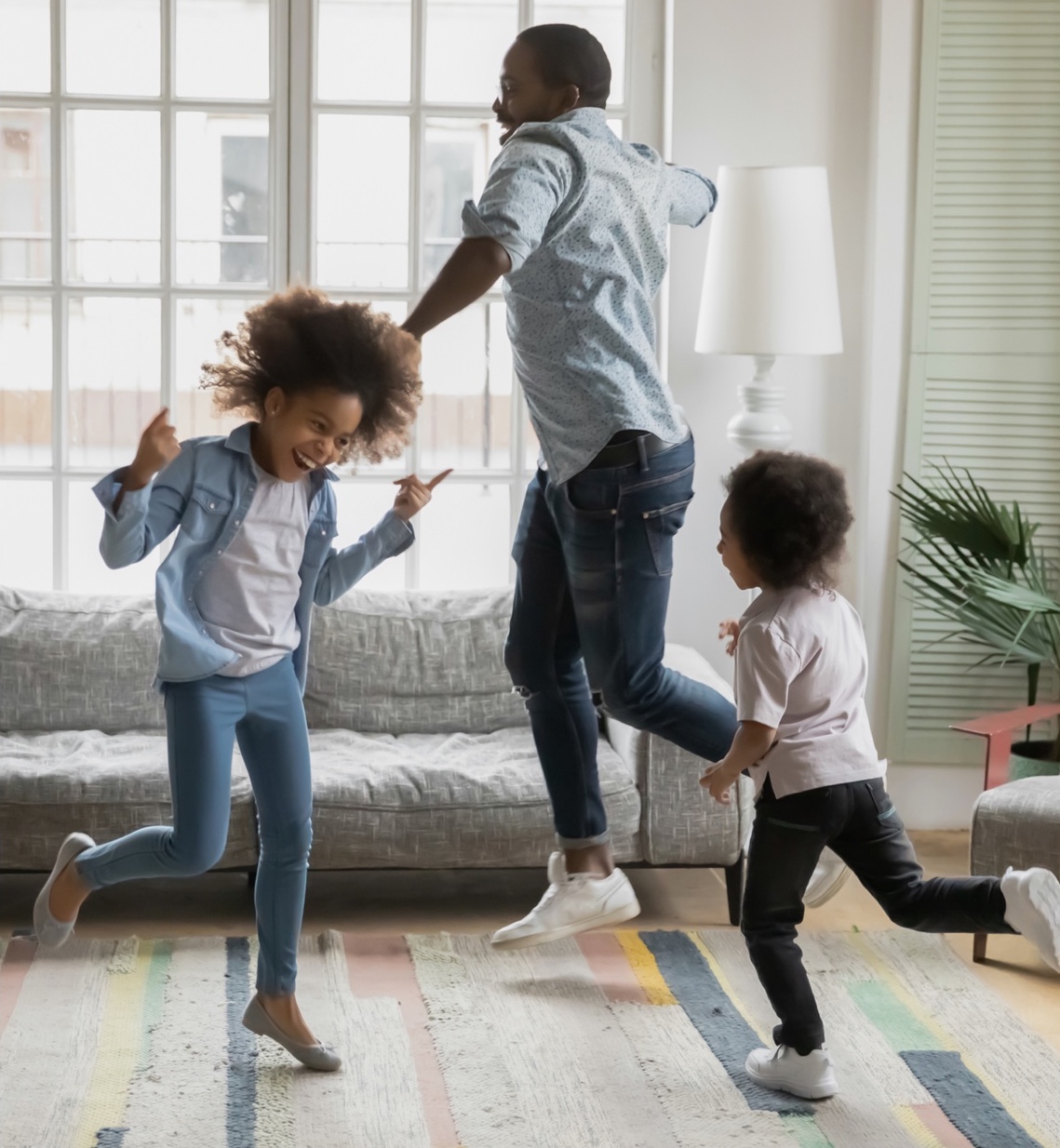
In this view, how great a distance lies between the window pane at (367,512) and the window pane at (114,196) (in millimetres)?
723

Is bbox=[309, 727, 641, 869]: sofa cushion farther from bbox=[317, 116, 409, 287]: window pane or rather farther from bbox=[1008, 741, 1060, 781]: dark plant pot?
bbox=[317, 116, 409, 287]: window pane

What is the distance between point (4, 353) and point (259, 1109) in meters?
2.27

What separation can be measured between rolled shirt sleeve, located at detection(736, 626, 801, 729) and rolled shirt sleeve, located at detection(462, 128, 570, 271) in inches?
25.4

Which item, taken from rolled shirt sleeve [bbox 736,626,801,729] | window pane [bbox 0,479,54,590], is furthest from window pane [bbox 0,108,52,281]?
rolled shirt sleeve [bbox 736,626,801,729]

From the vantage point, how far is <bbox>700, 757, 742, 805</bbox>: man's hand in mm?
2189

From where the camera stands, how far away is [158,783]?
303cm

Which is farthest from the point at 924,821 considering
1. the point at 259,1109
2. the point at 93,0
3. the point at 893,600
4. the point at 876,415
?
the point at 93,0

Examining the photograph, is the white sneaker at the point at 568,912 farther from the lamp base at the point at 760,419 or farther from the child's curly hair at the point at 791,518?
the lamp base at the point at 760,419

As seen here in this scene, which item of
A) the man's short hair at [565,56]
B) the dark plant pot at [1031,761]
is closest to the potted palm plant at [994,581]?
the dark plant pot at [1031,761]

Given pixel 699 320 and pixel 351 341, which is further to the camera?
pixel 699 320

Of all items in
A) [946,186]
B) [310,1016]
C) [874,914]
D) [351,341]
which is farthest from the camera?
[946,186]

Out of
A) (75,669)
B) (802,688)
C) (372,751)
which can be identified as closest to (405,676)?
(372,751)

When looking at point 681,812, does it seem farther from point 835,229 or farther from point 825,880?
point 835,229

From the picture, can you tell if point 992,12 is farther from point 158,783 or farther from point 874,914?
point 158,783
